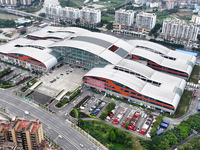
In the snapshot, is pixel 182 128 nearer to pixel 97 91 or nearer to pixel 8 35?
pixel 97 91

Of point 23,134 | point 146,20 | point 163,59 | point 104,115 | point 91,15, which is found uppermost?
point 91,15

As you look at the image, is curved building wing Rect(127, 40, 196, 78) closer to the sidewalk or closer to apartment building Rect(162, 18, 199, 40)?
apartment building Rect(162, 18, 199, 40)

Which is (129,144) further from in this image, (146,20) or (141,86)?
(146,20)

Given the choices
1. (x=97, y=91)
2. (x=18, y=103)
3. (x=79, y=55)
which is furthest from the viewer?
(x=79, y=55)

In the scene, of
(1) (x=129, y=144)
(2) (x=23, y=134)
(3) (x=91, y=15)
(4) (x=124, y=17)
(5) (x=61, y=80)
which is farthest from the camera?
(3) (x=91, y=15)

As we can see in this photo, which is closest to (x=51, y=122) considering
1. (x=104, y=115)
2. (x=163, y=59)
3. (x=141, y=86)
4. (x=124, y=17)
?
(x=104, y=115)

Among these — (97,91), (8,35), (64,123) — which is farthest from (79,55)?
(8,35)
